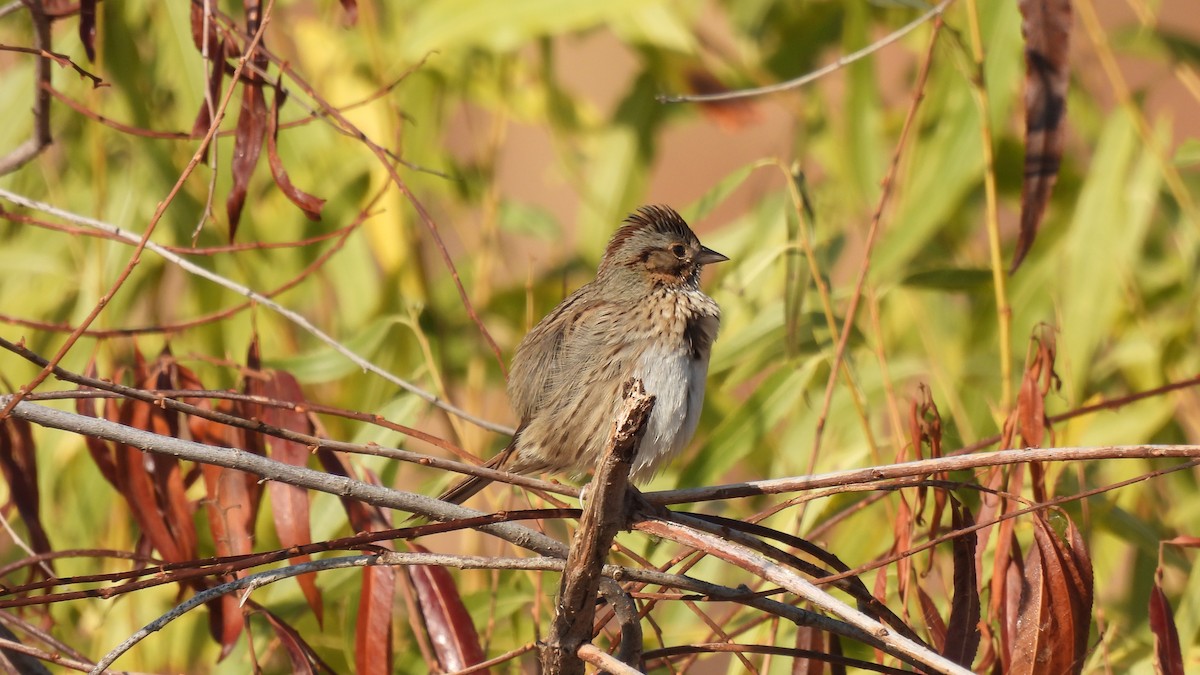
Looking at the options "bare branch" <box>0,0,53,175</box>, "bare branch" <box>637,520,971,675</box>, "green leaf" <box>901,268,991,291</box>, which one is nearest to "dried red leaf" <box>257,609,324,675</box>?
"bare branch" <box>637,520,971,675</box>

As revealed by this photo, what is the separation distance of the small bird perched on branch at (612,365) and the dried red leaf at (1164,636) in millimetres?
1197

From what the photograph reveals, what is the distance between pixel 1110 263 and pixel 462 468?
266cm

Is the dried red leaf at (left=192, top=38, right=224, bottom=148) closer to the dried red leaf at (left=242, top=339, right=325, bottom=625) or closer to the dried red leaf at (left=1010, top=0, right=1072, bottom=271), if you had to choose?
the dried red leaf at (left=242, top=339, right=325, bottom=625)

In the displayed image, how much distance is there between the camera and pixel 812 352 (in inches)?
137

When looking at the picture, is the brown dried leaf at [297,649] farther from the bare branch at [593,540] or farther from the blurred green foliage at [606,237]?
the blurred green foliage at [606,237]

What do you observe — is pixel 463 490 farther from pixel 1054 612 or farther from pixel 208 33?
pixel 1054 612

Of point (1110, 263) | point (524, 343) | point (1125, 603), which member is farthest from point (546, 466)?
point (1125, 603)

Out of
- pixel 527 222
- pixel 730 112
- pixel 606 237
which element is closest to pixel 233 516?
pixel 606 237

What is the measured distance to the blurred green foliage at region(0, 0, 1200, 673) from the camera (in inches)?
132

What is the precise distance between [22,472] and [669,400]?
146 centimetres

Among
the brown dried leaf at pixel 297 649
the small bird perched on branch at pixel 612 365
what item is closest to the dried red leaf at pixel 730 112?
the small bird perched on branch at pixel 612 365

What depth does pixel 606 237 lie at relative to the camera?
15.7 feet

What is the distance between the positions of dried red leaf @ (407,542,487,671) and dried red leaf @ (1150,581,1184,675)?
125cm

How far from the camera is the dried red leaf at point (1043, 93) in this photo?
274 cm
